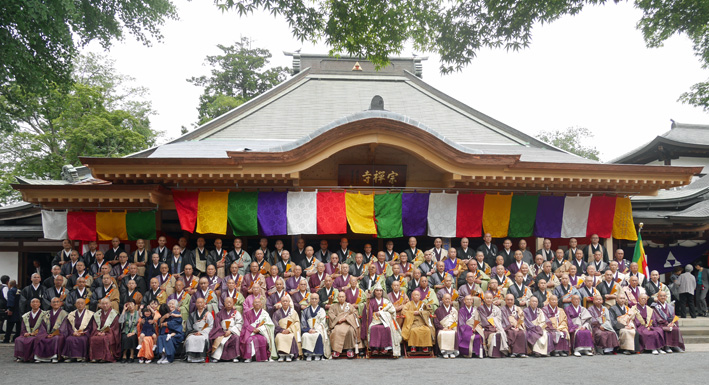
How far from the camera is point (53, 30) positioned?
763 cm

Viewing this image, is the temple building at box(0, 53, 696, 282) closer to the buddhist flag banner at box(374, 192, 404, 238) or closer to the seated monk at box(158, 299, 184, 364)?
the buddhist flag banner at box(374, 192, 404, 238)

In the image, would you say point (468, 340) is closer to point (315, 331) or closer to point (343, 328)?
point (343, 328)

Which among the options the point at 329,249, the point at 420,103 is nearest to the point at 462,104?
the point at 420,103

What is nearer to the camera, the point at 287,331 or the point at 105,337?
the point at 105,337

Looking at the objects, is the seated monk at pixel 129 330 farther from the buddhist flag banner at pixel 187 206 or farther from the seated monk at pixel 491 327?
the seated monk at pixel 491 327

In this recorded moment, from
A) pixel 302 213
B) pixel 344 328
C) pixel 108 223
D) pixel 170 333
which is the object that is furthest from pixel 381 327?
pixel 108 223

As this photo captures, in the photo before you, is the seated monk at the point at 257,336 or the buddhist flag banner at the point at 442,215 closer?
the seated monk at the point at 257,336

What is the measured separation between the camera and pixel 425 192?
375 inches

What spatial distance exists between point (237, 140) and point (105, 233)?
11.4 feet

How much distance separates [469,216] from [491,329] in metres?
2.45

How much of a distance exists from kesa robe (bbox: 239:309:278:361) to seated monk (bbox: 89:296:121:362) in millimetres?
1983

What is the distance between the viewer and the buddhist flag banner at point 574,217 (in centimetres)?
973

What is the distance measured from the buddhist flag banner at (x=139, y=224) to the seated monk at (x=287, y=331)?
3.15 m

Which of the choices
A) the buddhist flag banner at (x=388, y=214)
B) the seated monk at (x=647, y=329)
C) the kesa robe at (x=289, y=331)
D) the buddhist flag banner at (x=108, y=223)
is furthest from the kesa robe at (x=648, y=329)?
the buddhist flag banner at (x=108, y=223)
